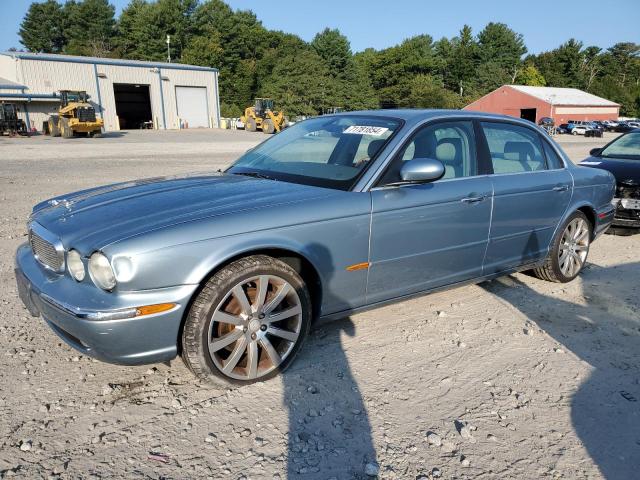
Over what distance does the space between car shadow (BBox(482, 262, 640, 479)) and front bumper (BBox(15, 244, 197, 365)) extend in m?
2.19

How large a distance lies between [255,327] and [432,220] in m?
1.45

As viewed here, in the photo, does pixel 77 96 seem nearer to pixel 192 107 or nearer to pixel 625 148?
pixel 192 107

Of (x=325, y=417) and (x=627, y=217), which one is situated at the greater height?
(x=627, y=217)

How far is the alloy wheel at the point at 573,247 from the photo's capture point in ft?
15.8

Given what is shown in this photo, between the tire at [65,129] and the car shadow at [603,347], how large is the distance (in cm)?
3049

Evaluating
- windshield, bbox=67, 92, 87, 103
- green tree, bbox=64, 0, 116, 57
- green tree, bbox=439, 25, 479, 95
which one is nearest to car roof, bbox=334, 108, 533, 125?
windshield, bbox=67, 92, 87, 103

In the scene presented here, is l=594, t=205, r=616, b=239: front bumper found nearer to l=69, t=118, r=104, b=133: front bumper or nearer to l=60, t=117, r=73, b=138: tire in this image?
l=69, t=118, r=104, b=133: front bumper

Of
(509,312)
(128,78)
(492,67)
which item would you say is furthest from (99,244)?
(492,67)

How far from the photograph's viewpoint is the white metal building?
36906 millimetres

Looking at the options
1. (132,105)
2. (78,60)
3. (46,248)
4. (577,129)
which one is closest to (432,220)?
(46,248)

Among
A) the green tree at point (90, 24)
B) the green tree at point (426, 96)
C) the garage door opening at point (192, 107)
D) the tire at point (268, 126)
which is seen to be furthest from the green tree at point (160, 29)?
the tire at point (268, 126)

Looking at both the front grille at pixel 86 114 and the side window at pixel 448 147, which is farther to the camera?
the front grille at pixel 86 114

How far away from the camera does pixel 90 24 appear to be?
79438 mm

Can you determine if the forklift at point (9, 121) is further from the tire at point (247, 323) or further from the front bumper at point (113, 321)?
the tire at point (247, 323)
